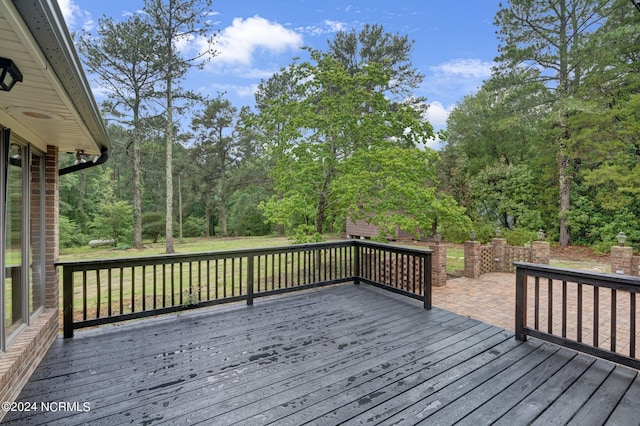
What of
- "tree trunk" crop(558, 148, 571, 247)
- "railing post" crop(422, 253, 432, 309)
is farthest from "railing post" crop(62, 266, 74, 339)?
"tree trunk" crop(558, 148, 571, 247)

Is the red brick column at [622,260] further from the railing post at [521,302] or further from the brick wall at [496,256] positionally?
the railing post at [521,302]

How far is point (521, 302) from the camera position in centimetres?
332

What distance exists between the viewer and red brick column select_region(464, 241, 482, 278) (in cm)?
754

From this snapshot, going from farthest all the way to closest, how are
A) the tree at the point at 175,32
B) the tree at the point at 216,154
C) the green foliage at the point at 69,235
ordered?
the tree at the point at 216,154, the green foliage at the point at 69,235, the tree at the point at 175,32

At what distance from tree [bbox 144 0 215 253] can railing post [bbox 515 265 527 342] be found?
Result: 12.5 meters

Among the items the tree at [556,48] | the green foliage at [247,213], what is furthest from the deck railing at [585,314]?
the green foliage at [247,213]

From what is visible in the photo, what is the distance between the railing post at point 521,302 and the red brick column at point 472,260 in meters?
4.47

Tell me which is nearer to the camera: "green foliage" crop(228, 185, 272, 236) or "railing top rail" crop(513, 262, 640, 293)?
"railing top rail" crop(513, 262, 640, 293)

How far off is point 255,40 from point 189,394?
12.3m

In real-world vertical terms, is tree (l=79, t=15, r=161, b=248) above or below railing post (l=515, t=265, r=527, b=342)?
above

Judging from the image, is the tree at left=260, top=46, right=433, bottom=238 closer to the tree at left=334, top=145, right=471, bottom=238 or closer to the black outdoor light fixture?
the tree at left=334, top=145, right=471, bottom=238

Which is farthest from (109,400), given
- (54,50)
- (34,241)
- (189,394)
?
(54,50)

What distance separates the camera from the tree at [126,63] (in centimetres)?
1244

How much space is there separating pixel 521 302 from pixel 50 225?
5005 millimetres
